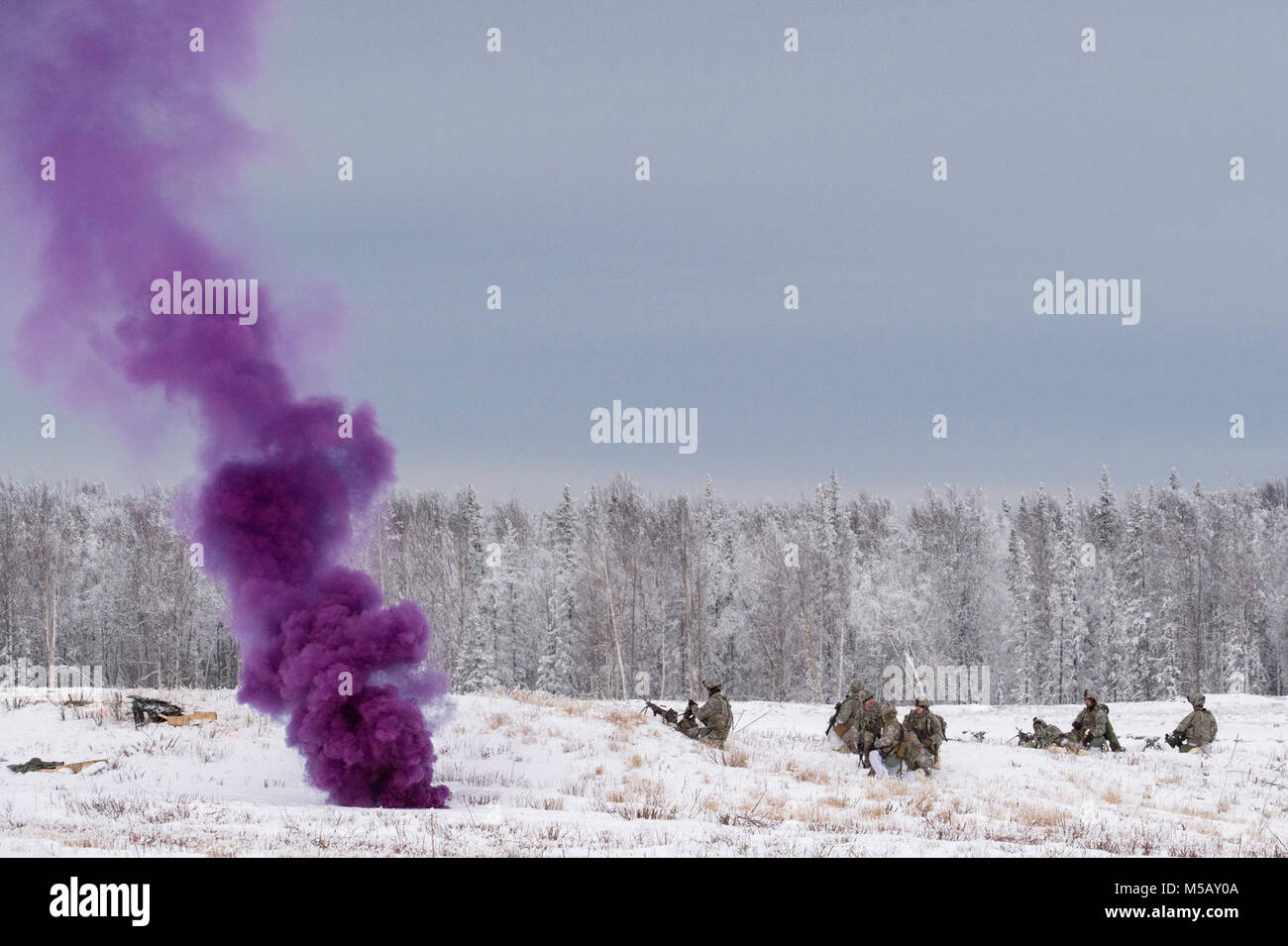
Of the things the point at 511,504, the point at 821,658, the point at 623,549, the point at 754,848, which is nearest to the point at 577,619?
the point at 623,549

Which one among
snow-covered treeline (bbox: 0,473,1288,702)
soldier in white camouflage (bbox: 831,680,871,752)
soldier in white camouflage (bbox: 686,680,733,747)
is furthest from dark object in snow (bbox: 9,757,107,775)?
snow-covered treeline (bbox: 0,473,1288,702)

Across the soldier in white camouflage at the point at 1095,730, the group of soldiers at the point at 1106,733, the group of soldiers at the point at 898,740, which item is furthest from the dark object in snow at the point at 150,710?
the soldier in white camouflage at the point at 1095,730

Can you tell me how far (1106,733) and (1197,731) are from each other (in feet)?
6.76

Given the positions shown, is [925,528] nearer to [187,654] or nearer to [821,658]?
[821,658]

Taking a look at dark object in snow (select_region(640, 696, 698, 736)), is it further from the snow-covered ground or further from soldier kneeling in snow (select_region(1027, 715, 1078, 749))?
soldier kneeling in snow (select_region(1027, 715, 1078, 749))

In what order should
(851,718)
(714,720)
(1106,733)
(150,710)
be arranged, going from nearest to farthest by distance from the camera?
(150,710) → (714,720) → (851,718) → (1106,733)

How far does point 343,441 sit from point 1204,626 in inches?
3023

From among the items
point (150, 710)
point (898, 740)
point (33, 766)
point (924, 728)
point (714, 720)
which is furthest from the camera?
point (714, 720)

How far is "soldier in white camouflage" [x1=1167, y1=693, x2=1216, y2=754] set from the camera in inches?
1089

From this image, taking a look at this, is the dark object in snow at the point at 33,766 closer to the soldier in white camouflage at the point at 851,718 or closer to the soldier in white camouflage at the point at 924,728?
the soldier in white camouflage at the point at 851,718

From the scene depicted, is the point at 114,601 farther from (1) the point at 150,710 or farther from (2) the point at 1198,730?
(2) the point at 1198,730

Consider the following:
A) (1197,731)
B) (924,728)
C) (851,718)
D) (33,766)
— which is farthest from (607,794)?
(1197,731)

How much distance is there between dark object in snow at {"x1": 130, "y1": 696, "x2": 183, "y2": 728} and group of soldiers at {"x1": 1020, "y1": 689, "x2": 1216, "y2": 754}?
2027cm

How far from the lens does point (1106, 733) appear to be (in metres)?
28.1
